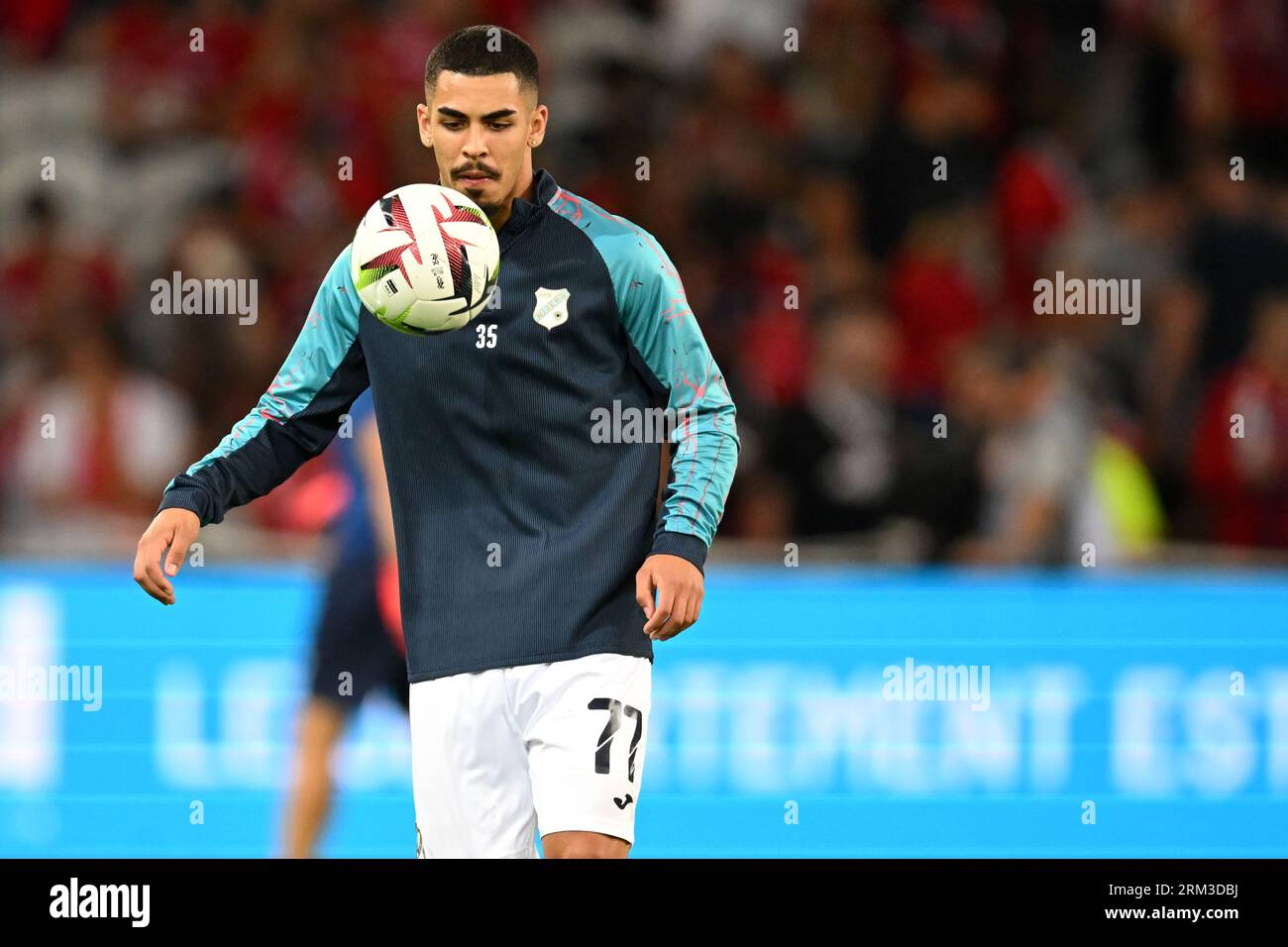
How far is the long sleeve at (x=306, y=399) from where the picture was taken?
165 inches

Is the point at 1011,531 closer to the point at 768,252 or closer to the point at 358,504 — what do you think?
the point at 768,252

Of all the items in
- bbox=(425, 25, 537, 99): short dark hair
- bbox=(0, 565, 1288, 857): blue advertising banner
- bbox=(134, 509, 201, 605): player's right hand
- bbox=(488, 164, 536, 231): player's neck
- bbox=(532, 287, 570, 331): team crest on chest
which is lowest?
bbox=(0, 565, 1288, 857): blue advertising banner

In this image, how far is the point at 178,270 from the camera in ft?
30.9

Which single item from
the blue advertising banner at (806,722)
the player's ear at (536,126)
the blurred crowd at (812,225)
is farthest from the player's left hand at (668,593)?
the blurred crowd at (812,225)

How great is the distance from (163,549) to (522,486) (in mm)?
736

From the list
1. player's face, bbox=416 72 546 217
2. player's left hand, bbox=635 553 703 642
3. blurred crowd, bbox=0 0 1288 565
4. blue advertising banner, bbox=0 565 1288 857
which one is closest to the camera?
player's left hand, bbox=635 553 703 642

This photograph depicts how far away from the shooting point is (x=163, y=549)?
389cm

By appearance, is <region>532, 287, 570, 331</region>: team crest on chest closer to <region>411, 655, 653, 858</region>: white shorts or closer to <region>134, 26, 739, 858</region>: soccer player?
<region>134, 26, 739, 858</region>: soccer player

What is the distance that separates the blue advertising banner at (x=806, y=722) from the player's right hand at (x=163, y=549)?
336 centimetres

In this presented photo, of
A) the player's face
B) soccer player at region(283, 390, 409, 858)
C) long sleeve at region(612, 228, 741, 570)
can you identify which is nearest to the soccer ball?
the player's face

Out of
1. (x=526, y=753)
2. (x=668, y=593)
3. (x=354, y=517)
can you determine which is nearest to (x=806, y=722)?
(x=354, y=517)

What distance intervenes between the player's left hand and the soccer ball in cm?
66

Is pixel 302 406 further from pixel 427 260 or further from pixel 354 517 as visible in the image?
pixel 354 517

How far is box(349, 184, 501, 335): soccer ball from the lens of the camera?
12.9 ft
